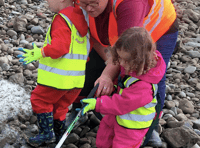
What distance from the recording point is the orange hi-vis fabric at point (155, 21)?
2.08 m

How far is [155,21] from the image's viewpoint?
2.14 m

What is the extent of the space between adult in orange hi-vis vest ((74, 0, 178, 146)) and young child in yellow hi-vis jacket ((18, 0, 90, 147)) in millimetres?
114

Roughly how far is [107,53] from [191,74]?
1.79m

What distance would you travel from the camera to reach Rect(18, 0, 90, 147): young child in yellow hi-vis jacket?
6.75 feet

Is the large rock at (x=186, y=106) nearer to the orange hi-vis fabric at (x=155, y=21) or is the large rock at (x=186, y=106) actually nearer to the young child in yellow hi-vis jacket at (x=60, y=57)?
the orange hi-vis fabric at (x=155, y=21)

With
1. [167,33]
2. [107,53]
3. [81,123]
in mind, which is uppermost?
[167,33]

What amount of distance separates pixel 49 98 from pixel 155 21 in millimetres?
1059

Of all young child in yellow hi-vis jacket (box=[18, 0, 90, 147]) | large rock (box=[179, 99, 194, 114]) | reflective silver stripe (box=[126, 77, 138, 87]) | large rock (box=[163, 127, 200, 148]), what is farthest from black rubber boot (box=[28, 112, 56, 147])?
large rock (box=[179, 99, 194, 114])

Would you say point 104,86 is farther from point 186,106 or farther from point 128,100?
point 186,106

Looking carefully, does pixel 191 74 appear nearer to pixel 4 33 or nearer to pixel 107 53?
pixel 107 53

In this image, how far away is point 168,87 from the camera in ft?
11.4

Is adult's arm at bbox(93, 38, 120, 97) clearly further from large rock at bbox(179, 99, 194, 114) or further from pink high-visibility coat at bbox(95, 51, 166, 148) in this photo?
large rock at bbox(179, 99, 194, 114)

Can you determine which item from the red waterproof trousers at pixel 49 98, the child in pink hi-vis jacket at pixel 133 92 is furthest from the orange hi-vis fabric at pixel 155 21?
the red waterproof trousers at pixel 49 98

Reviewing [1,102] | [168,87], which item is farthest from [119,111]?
[168,87]
